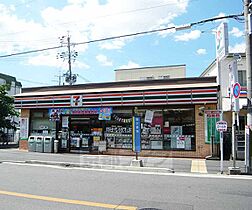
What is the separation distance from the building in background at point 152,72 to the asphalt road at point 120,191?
26078 mm

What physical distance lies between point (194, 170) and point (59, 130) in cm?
1108

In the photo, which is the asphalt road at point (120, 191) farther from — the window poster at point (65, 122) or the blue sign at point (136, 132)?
the window poster at point (65, 122)

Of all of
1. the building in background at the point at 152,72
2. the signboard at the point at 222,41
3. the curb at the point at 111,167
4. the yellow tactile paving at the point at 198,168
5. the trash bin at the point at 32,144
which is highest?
the building in background at the point at 152,72

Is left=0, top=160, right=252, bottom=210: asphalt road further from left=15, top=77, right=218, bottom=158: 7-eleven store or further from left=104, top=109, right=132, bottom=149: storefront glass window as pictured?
left=104, top=109, right=132, bottom=149: storefront glass window

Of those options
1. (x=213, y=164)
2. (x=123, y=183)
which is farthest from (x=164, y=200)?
(x=213, y=164)

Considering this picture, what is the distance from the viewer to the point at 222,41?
1165 cm

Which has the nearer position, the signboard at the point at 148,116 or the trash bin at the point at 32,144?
the signboard at the point at 148,116

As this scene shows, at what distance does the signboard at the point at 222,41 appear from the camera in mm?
11374

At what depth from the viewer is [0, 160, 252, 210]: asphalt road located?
620cm

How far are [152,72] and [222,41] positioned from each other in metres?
24.0

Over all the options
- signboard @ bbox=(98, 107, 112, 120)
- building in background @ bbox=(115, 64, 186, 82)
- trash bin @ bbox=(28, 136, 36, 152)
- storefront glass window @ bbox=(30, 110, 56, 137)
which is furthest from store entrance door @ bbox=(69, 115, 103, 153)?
building in background @ bbox=(115, 64, 186, 82)

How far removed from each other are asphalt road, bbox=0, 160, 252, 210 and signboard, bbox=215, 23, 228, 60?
5229 mm

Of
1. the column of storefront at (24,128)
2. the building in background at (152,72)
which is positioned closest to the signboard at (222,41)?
the column of storefront at (24,128)

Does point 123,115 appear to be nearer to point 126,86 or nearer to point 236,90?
point 126,86
